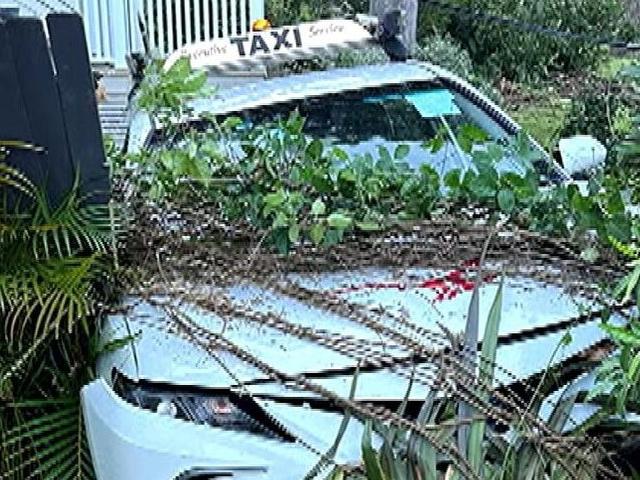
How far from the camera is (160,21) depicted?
31.0ft

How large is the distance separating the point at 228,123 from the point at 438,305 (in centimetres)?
114

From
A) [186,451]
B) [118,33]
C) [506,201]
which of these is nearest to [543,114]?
[118,33]

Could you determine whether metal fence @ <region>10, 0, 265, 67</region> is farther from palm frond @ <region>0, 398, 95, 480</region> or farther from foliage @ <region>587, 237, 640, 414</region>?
foliage @ <region>587, 237, 640, 414</region>

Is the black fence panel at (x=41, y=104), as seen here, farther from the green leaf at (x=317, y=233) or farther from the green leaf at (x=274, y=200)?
the green leaf at (x=317, y=233)

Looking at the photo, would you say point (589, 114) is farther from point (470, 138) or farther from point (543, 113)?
point (470, 138)

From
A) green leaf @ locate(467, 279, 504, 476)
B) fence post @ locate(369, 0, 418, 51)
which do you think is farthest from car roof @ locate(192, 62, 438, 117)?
fence post @ locate(369, 0, 418, 51)

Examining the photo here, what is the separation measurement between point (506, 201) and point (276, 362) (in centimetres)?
105

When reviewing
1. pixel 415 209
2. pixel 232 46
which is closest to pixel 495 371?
pixel 415 209

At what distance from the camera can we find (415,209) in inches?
143

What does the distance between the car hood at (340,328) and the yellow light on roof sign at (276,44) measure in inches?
84.7

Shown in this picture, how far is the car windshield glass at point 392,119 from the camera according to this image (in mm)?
4332

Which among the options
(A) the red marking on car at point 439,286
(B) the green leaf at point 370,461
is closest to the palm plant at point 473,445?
(B) the green leaf at point 370,461

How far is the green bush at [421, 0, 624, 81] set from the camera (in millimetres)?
11812

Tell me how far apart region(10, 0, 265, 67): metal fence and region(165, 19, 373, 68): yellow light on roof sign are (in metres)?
3.85
